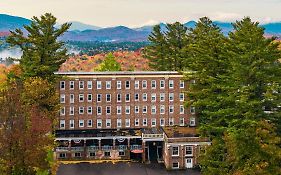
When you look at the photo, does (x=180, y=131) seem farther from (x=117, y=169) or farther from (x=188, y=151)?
(x=117, y=169)

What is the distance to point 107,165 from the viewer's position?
62.2 meters

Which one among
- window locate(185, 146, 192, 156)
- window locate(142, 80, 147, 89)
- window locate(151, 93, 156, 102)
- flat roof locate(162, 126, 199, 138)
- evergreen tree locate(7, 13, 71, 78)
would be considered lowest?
window locate(185, 146, 192, 156)

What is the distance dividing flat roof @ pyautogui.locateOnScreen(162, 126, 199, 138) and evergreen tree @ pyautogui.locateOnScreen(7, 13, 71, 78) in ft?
62.2

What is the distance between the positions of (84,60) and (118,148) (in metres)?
134

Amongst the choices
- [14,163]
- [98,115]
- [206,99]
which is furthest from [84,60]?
[14,163]

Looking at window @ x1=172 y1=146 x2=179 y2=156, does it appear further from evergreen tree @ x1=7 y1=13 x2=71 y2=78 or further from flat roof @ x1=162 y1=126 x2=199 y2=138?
evergreen tree @ x1=7 y1=13 x2=71 y2=78

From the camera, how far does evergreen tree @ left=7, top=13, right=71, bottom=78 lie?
198 ft

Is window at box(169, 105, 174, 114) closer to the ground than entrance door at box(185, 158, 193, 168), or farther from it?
farther from it

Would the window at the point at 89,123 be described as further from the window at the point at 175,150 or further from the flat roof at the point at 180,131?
the window at the point at 175,150

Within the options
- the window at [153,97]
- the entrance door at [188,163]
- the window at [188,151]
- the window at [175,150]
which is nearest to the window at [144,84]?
the window at [153,97]

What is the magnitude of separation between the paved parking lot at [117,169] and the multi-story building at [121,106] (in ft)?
18.1

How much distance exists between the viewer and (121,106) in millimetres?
71000

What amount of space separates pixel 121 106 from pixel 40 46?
56.2 feet

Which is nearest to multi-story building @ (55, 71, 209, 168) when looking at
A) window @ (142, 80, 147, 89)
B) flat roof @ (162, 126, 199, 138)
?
window @ (142, 80, 147, 89)
